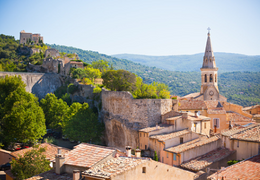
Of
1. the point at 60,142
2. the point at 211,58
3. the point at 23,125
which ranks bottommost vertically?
the point at 60,142

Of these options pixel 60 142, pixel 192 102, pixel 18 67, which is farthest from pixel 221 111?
pixel 18 67

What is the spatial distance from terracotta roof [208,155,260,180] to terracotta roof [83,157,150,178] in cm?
461

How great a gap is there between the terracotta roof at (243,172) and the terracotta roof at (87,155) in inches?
229

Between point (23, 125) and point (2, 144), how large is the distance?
300 centimetres

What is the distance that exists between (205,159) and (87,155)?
10687 mm

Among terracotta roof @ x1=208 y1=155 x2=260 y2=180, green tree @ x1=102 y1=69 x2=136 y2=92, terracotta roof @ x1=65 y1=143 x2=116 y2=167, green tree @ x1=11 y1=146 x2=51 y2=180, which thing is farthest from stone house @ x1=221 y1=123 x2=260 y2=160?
green tree @ x1=102 y1=69 x2=136 y2=92

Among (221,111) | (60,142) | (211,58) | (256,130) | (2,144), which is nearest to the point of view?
(256,130)

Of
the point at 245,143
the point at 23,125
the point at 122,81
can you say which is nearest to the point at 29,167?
the point at 23,125

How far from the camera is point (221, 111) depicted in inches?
1436

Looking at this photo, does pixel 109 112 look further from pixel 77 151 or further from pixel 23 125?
pixel 77 151

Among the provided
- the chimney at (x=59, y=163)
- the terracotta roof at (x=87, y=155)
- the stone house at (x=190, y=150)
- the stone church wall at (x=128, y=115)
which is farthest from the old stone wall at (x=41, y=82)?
the chimney at (x=59, y=163)

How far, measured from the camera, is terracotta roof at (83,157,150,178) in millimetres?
12617

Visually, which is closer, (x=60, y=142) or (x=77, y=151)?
(x=77, y=151)

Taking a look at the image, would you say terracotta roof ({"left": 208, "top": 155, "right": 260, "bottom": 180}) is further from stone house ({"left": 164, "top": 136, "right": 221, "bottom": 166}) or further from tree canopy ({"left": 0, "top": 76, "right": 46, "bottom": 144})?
tree canopy ({"left": 0, "top": 76, "right": 46, "bottom": 144})
